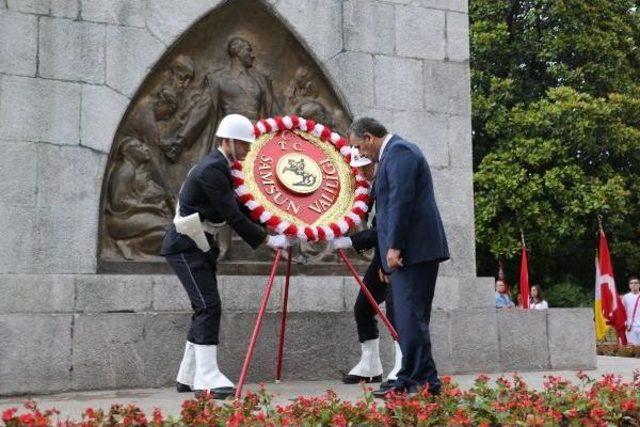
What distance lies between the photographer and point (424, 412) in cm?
502

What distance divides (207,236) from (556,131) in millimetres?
16390

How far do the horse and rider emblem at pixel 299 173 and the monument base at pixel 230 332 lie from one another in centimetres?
149

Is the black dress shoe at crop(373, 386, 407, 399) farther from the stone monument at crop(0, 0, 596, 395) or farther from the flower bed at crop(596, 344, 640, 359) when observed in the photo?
the flower bed at crop(596, 344, 640, 359)

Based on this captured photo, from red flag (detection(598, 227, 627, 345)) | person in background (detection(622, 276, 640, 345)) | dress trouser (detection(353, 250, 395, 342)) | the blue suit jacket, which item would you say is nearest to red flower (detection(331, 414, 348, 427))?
the blue suit jacket

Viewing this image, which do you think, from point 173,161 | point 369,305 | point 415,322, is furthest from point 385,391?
point 173,161

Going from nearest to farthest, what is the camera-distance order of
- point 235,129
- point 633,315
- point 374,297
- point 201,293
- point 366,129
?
1. point 366,129
2. point 201,293
3. point 235,129
4. point 374,297
5. point 633,315

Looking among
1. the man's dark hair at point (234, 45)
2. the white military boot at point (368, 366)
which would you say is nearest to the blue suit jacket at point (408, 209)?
the white military boot at point (368, 366)

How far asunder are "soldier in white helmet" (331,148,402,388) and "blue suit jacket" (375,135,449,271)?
2.57 ft

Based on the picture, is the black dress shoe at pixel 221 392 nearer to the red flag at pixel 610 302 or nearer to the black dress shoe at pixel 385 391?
the black dress shoe at pixel 385 391

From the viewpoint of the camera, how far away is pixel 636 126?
2281cm

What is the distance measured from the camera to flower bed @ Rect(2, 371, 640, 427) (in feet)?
15.4

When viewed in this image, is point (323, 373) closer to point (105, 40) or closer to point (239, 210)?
point (239, 210)

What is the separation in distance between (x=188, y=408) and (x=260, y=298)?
12.0ft

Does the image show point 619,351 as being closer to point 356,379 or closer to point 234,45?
point 356,379
